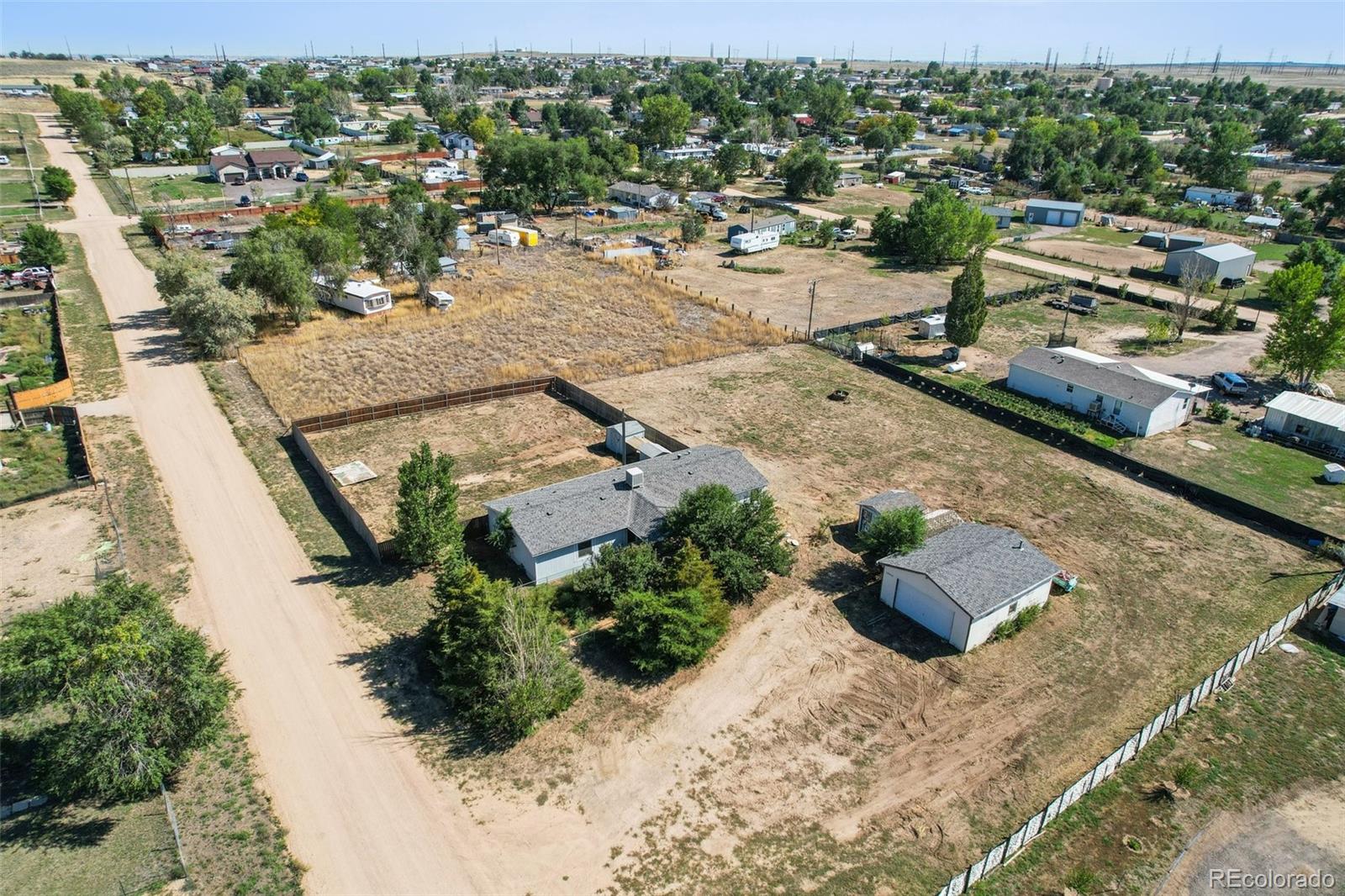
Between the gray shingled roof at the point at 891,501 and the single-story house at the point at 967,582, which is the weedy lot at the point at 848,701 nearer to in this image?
the single-story house at the point at 967,582

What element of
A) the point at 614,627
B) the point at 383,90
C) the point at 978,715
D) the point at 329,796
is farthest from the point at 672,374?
the point at 383,90

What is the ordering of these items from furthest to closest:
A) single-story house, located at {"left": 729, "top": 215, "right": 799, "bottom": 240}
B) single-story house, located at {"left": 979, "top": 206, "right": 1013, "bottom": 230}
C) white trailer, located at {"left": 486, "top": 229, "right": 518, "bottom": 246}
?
single-story house, located at {"left": 979, "top": 206, "right": 1013, "bottom": 230} → single-story house, located at {"left": 729, "top": 215, "right": 799, "bottom": 240} → white trailer, located at {"left": 486, "top": 229, "right": 518, "bottom": 246}

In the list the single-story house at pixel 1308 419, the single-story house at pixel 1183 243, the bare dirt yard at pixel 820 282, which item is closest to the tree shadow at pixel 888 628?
the single-story house at pixel 1308 419

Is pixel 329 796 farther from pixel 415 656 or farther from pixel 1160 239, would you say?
pixel 1160 239

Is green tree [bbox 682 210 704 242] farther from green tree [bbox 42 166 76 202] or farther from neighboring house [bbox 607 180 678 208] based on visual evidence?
green tree [bbox 42 166 76 202]

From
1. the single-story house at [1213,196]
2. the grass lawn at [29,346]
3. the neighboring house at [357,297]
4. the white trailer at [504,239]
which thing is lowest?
the grass lawn at [29,346]

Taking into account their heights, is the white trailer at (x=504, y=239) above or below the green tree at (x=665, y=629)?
above

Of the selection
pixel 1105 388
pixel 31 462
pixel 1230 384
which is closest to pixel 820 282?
pixel 1105 388
